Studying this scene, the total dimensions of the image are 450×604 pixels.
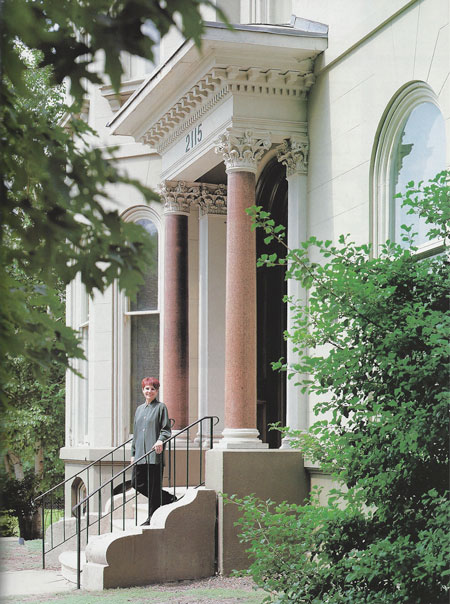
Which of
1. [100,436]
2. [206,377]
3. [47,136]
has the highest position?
[47,136]

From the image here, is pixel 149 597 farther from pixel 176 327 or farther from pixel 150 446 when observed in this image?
pixel 176 327

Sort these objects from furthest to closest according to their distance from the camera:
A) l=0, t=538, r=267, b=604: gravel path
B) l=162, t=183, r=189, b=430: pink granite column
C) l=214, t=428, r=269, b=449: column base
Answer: l=162, t=183, r=189, b=430: pink granite column < l=214, t=428, r=269, b=449: column base < l=0, t=538, r=267, b=604: gravel path

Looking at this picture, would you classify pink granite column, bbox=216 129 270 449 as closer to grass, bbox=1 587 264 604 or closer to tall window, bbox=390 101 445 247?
grass, bbox=1 587 264 604

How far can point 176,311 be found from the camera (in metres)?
14.4

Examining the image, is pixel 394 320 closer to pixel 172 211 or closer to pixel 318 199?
pixel 318 199

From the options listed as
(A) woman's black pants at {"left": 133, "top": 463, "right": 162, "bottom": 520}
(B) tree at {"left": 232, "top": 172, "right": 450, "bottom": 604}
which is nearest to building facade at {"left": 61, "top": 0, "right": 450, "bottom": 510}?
(A) woman's black pants at {"left": 133, "top": 463, "right": 162, "bottom": 520}

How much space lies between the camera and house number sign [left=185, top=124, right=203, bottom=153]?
42.2 feet

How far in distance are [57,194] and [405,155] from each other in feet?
25.5

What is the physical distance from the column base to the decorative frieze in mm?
4373

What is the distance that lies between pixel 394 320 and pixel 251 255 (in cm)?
533

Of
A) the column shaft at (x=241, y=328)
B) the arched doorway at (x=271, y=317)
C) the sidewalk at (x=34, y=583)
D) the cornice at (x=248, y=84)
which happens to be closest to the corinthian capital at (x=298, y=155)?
the cornice at (x=248, y=84)

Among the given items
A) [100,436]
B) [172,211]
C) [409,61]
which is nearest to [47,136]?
[409,61]

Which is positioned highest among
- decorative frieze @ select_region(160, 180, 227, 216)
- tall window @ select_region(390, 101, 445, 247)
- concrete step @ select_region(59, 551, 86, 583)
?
decorative frieze @ select_region(160, 180, 227, 216)

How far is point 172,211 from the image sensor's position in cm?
1458
